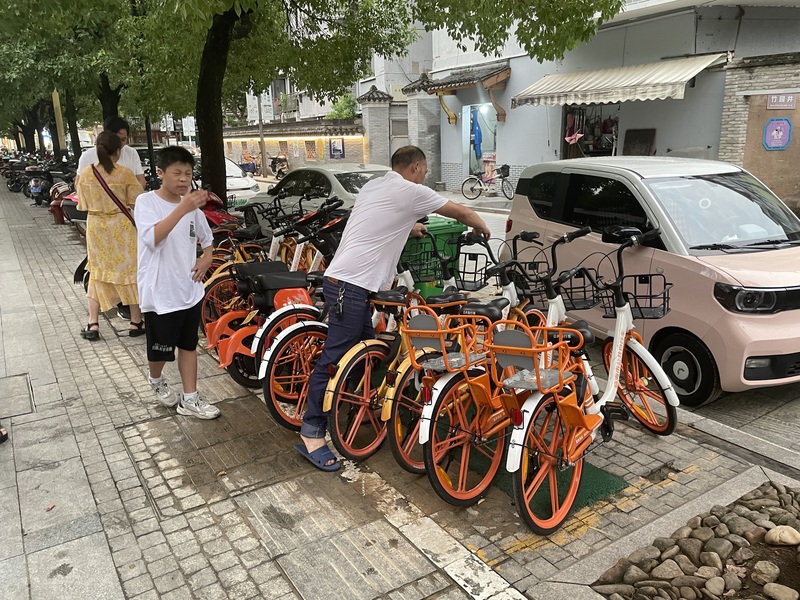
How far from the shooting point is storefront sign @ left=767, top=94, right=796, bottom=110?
11039 mm

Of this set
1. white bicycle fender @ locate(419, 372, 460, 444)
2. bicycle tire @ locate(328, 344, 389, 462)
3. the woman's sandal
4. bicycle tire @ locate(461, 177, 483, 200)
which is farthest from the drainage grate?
bicycle tire @ locate(461, 177, 483, 200)

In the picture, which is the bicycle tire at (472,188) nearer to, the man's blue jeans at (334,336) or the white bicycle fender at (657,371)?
the white bicycle fender at (657,371)

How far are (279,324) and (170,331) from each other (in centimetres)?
71

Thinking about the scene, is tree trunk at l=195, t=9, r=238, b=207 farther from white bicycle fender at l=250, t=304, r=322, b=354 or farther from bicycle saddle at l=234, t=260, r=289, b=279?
white bicycle fender at l=250, t=304, r=322, b=354

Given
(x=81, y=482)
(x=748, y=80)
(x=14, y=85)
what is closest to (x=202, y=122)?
(x=81, y=482)

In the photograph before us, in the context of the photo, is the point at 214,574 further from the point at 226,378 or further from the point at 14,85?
the point at 14,85

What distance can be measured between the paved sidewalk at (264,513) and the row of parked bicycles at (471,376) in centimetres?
18

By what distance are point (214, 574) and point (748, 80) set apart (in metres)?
12.8

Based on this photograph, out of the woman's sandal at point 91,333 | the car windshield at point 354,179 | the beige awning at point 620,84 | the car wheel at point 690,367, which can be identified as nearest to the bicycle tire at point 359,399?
the car wheel at point 690,367

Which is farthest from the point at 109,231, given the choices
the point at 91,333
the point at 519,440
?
the point at 519,440

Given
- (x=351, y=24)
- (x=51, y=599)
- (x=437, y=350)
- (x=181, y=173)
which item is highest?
(x=351, y=24)

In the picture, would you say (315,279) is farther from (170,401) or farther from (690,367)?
(690,367)

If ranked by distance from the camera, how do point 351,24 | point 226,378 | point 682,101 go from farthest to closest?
point 682,101
point 351,24
point 226,378

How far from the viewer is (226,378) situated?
205 inches
